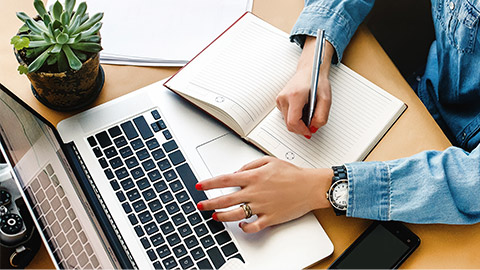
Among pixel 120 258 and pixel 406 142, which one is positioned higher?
pixel 406 142

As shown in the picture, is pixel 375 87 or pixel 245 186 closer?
pixel 245 186

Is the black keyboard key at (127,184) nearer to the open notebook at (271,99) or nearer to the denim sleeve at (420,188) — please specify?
the open notebook at (271,99)

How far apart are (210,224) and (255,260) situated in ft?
0.29

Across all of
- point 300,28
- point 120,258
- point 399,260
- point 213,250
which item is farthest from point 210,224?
point 300,28

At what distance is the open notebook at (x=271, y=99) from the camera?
31.5 inches

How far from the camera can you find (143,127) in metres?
0.81

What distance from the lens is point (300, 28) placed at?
87 centimetres

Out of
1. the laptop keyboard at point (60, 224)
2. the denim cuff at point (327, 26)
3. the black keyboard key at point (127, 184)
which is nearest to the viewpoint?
the laptop keyboard at point (60, 224)

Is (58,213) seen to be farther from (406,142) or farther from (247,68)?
(406,142)

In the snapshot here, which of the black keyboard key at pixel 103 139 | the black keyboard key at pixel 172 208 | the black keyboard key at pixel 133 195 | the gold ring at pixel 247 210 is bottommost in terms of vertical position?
the black keyboard key at pixel 133 195

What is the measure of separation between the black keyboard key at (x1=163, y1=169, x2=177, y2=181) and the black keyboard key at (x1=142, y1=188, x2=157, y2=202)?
3 centimetres

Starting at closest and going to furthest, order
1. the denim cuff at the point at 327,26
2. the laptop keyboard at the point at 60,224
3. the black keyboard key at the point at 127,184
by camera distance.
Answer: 1. the laptop keyboard at the point at 60,224
2. the black keyboard key at the point at 127,184
3. the denim cuff at the point at 327,26

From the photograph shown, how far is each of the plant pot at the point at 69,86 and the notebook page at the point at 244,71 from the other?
0.13 meters

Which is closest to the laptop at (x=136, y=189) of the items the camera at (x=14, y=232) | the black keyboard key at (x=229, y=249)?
the black keyboard key at (x=229, y=249)
